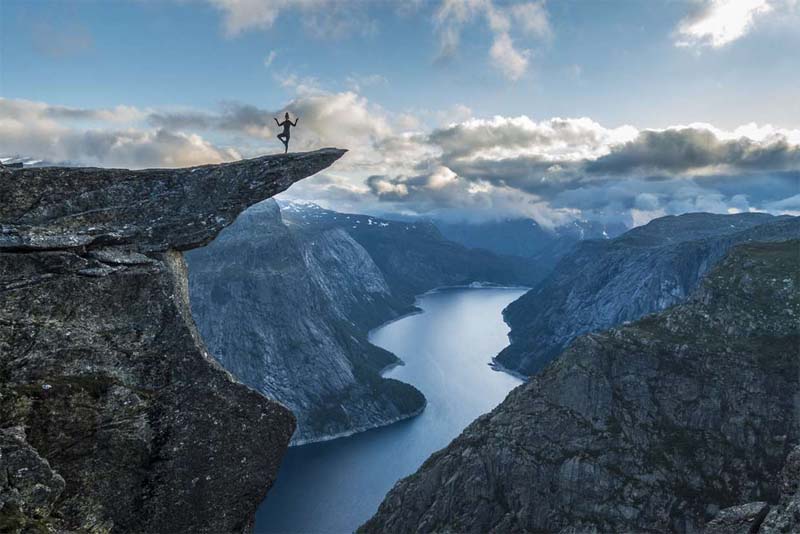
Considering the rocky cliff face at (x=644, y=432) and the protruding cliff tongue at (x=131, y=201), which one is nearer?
the protruding cliff tongue at (x=131, y=201)

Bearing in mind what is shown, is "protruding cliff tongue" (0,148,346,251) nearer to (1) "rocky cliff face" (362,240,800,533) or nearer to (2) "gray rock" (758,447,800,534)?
(2) "gray rock" (758,447,800,534)

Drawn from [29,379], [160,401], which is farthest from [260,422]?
[29,379]

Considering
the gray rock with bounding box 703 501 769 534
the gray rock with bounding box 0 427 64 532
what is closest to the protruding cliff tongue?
the gray rock with bounding box 0 427 64 532

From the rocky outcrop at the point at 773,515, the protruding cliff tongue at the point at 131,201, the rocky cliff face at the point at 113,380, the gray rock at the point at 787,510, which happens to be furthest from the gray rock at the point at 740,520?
the protruding cliff tongue at the point at 131,201

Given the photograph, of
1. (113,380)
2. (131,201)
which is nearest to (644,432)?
(113,380)

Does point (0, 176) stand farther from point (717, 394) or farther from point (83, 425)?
point (717, 394)

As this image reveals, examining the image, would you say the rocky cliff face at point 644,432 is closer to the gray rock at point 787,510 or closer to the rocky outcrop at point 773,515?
the rocky outcrop at point 773,515
